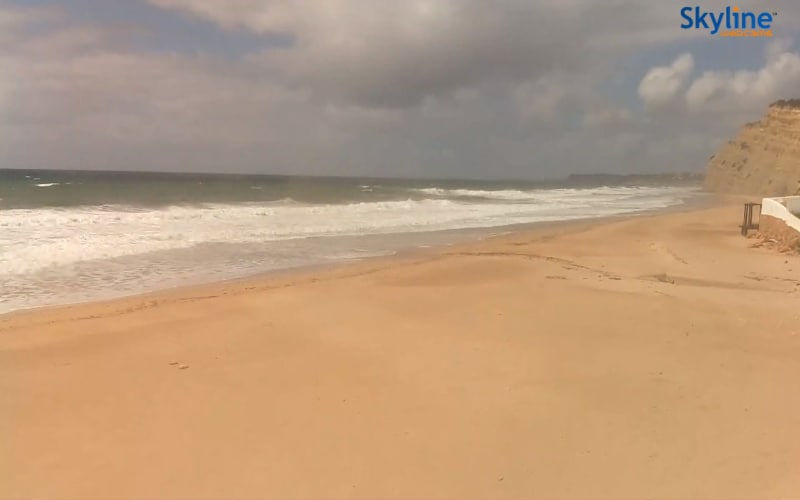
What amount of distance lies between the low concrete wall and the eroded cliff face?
24.4m

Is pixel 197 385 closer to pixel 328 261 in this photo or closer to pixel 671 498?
pixel 671 498

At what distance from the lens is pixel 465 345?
6512 mm

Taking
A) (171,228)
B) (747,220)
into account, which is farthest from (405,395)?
(747,220)

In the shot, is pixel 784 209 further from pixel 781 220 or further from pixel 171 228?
pixel 171 228

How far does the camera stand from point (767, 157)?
52.7m

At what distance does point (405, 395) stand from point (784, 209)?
1551 cm

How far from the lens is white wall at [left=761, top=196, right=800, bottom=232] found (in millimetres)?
15127

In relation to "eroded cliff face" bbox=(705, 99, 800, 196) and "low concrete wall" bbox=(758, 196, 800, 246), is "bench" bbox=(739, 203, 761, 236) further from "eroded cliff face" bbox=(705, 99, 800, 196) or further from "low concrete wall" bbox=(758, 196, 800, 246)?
"eroded cliff face" bbox=(705, 99, 800, 196)

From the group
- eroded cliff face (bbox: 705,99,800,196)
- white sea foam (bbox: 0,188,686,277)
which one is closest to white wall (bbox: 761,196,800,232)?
white sea foam (bbox: 0,188,686,277)

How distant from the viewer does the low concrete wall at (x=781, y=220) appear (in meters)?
14.9

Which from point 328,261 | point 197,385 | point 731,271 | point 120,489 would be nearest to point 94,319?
point 197,385

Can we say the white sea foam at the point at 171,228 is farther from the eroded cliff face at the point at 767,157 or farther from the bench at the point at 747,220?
the eroded cliff face at the point at 767,157

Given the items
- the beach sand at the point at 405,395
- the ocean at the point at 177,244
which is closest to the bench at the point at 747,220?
the ocean at the point at 177,244

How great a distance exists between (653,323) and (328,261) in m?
7.87
